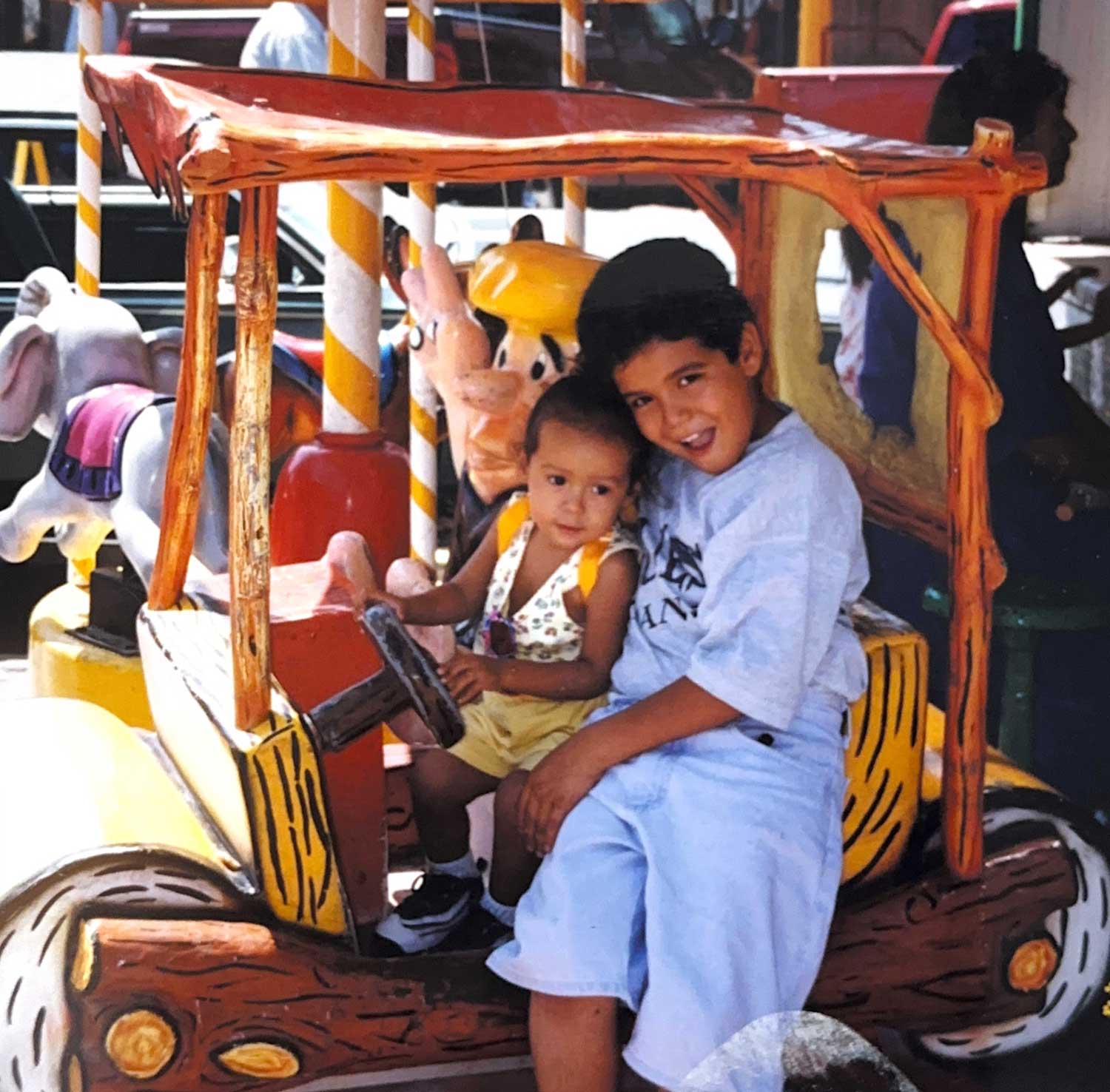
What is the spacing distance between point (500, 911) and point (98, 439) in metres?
1.08

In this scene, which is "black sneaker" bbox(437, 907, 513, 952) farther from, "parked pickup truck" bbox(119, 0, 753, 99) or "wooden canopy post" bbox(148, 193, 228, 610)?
"parked pickup truck" bbox(119, 0, 753, 99)

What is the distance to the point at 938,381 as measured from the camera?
2.27m

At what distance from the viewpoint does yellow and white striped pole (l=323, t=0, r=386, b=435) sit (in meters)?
2.30

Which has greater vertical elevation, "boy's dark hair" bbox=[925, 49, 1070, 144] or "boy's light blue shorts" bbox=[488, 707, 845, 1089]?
"boy's dark hair" bbox=[925, 49, 1070, 144]

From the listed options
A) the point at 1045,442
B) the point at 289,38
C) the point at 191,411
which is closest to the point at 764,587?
the point at 1045,442

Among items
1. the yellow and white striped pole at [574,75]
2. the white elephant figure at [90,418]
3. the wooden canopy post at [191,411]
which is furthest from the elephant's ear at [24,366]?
the yellow and white striped pole at [574,75]

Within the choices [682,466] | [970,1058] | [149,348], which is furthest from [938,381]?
[149,348]

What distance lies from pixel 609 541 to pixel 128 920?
0.79 meters

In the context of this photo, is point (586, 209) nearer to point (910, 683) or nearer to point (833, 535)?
point (833, 535)

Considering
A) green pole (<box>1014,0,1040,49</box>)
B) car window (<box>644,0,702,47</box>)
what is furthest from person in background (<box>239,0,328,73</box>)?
green pole (<box>1014,0,1040,49</box>)

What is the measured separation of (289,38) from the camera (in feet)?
7.59

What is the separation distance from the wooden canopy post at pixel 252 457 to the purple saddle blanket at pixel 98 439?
0.79 m

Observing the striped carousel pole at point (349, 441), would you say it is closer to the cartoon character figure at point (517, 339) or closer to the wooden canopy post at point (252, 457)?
the cartoon character figure at point (517, 339)

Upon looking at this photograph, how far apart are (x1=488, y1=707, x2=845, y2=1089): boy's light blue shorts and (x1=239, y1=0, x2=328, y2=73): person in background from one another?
118 centimetres
